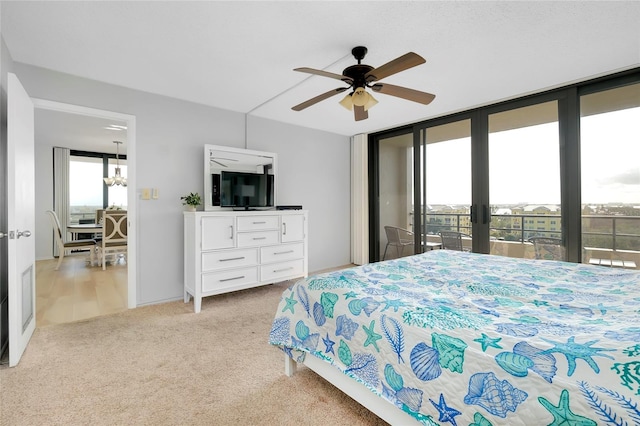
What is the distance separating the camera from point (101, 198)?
7168 millimetres

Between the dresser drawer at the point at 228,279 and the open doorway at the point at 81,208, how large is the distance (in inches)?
31.8

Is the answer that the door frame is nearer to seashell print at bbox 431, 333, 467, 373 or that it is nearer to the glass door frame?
seashell print at bbox 431, 333, 467, 373

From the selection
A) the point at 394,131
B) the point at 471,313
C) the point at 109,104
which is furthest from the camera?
the point at 394,131

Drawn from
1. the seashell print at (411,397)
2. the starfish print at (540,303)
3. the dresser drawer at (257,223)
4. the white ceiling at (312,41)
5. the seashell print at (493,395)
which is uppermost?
the white ceiling at (312,41)

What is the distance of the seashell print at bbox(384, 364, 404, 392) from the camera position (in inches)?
48.1

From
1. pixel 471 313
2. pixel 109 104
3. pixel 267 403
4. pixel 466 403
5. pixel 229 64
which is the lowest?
pixel 267 403

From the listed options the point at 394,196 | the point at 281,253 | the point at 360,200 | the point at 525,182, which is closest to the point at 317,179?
the point at 360,200

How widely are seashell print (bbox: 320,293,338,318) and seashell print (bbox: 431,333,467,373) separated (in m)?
0.57

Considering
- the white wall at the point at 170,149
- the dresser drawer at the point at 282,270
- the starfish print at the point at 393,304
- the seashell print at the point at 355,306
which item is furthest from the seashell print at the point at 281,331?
the white wall at the point at 170,149

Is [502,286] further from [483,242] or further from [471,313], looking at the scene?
[483,242]

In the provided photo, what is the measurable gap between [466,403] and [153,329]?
264cm

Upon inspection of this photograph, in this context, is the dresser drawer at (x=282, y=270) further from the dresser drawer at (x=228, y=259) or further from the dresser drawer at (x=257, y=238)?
the dresser drawer at (x=257, y=238)

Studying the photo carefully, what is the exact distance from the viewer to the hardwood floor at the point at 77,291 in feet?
10.0

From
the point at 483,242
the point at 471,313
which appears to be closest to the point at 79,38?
the point at 471,313
